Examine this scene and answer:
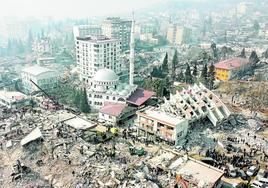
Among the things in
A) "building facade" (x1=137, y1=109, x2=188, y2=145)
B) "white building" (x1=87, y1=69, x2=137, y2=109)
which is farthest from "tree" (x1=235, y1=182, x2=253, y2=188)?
"white building" (x1=87, y1=69, x2=137, y2=109)

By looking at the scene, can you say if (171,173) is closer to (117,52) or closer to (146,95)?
(146,95)

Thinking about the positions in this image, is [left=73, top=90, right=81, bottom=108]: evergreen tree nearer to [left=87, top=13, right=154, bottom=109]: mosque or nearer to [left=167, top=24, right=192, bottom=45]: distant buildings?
[left=87, top=13, right=154, bottom=109]: mosque

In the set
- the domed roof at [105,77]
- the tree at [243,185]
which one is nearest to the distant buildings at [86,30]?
the domed roof at [105,77]

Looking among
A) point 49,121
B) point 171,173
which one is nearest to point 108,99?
point 49,121

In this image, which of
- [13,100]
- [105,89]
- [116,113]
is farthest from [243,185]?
[13,100]

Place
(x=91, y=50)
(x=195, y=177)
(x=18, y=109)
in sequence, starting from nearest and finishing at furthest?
1. (x=195, y=177)
2. (x=18, y=109)
3. (x=91, y=50)

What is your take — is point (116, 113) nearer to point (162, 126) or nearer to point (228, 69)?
point (162, 126)
